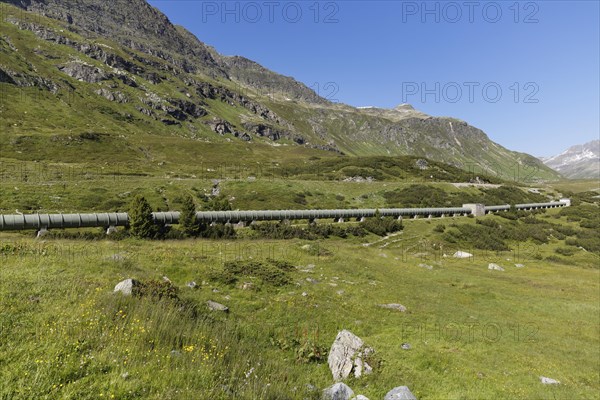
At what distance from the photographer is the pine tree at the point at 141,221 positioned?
30742 mm

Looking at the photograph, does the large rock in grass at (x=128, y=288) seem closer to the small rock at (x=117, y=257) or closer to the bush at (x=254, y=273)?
the small rock at (x=117, y=257)

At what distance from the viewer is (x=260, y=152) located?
6580 inches

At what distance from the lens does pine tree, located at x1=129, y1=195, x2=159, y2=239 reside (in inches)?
1210

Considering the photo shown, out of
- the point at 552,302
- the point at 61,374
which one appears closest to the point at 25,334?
the point at 61,374

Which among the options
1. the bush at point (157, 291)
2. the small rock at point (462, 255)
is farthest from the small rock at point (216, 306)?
the small rock at point (462, 255)

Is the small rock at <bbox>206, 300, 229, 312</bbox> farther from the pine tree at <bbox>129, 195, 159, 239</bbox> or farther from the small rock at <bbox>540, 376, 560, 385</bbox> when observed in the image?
the pine tree at <bbox>129, 195, 159, 239</bbox>

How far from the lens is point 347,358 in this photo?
11727 millimetres

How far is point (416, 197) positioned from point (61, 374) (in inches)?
3173

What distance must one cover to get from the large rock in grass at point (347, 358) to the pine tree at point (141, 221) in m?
24.2

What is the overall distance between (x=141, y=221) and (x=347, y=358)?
2608 cm

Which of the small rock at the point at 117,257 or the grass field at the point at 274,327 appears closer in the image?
the grass field at the point at 274,327

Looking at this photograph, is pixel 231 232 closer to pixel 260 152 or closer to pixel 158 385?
pixel 158 385

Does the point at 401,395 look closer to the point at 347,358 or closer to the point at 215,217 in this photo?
the point at 347,358

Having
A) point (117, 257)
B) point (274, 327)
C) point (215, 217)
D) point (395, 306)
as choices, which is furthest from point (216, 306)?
point (215, 217)
